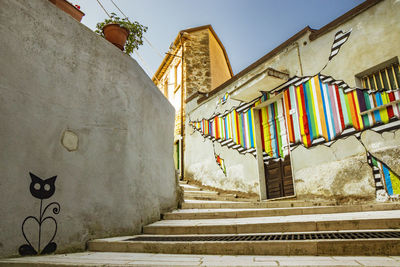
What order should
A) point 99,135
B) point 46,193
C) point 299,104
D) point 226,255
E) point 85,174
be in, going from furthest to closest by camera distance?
point 299,104 → point 99,135 → point 85,174 → point 46,193 → point 226,255

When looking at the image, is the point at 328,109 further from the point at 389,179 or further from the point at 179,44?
the point at 179,44

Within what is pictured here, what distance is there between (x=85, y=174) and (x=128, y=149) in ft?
2.54

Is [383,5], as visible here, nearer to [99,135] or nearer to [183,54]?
[99,135]

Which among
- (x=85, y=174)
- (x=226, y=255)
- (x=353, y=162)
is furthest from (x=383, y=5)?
(x=85, y=174)

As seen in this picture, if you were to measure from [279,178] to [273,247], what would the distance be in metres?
5.14

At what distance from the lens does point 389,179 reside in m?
4.82

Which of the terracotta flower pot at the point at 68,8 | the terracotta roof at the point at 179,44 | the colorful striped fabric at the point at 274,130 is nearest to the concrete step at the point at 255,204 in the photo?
the colorful striped fabric at the point at 274,130

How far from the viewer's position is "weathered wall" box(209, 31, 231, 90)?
1283 centimetres

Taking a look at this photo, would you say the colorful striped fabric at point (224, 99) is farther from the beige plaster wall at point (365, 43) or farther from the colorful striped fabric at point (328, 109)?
the beige plaster wall at point (365, 43)

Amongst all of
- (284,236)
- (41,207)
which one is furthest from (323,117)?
(41,207)

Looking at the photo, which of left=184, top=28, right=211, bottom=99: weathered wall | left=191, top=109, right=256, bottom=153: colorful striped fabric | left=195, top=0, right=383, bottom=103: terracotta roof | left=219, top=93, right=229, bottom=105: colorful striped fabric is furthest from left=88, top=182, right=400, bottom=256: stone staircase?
left=184, top=28, right=211, bottom=99: weathered wall

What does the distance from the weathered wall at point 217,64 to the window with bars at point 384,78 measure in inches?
293

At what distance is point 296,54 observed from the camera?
23.0 feet

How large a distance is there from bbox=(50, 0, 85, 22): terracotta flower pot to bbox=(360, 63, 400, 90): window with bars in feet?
17.5
